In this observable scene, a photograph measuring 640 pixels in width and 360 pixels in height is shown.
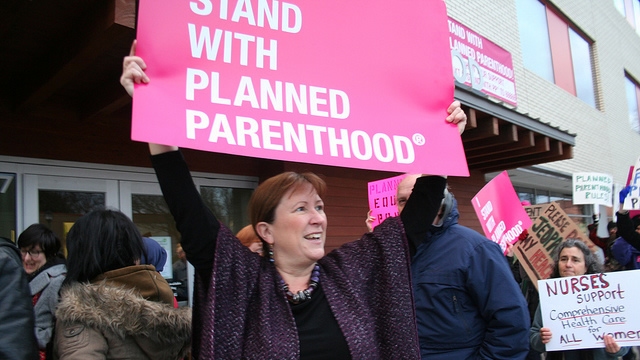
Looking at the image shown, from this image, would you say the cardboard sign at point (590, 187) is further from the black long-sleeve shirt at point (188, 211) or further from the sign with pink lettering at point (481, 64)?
the black long-sleeve shirt at point (188, 211)

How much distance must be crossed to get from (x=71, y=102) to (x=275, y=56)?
3.42 meters

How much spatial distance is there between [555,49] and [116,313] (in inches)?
509

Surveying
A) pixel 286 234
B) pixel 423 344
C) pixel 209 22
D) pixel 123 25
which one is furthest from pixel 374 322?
pixel 123 25

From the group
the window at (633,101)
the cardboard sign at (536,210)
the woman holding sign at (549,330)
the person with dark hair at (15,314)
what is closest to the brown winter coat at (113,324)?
the person with dark hair at (15,314)

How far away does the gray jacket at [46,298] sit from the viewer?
7.34ft

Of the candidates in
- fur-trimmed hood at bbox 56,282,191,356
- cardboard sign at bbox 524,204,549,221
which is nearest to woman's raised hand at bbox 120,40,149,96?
fur-trimmed hood at bbox 56,282,191,356

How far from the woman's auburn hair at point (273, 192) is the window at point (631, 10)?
1954cm

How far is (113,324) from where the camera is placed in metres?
1.56

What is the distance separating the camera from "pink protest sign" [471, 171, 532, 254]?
12.7 ft

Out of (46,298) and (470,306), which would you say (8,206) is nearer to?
(46,298)

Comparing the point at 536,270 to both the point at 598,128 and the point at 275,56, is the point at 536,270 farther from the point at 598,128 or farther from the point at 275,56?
the point at 598,128

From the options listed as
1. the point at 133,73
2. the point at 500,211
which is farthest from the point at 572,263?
the point at 133,73

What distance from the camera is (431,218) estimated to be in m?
1.80

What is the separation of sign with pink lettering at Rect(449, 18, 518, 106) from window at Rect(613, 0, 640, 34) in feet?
36.2
